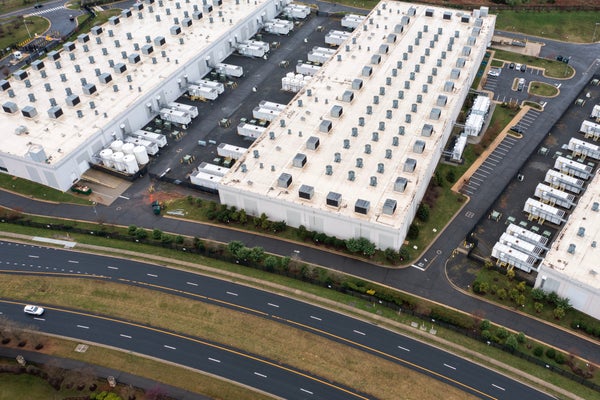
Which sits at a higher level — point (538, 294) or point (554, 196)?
point (554, 196)

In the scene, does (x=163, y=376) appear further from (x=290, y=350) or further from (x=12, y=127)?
(x=12, y=127)

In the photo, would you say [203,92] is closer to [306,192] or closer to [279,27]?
[279,27]

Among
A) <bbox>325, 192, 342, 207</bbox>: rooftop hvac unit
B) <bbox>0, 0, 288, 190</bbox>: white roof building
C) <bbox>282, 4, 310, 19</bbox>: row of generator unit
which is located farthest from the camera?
<bbox>282, 4, 310, 19</bbox>: row of generator unit

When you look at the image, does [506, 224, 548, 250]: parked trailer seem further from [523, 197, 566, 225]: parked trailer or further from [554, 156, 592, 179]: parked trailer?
[554, 156, 592, 179]: parked trailer

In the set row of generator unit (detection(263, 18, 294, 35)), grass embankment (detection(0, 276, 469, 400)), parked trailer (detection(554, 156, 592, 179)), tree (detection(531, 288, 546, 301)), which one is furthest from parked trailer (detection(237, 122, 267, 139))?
tree (detection(531, 288, 546, 301))

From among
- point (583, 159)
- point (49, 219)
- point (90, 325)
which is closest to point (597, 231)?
point (583, 159)

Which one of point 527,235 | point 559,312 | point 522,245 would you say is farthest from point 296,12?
point 559,312
